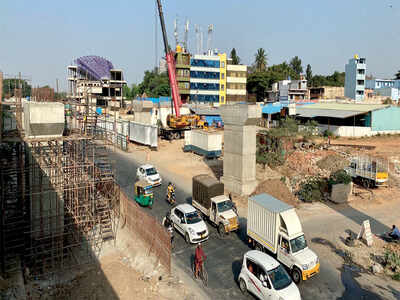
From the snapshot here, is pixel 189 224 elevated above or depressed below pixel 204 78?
below

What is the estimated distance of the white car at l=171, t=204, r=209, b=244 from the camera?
15.4 metres

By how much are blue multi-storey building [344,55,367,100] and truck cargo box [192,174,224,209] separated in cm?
6807

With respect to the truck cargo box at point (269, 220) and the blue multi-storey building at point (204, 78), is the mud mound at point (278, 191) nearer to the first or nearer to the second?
the truck cargo box at point (269, 220)

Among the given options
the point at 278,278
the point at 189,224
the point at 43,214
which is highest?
the point at 43,214

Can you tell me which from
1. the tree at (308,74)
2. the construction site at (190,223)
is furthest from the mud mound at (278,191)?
the tree at (308,74)

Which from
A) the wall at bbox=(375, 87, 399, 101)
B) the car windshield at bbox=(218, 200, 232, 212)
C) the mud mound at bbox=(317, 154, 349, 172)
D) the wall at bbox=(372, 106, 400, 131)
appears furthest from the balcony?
the car windshield at bbox=(218, 200, 232, 212)

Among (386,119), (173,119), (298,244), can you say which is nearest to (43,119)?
(298,244)

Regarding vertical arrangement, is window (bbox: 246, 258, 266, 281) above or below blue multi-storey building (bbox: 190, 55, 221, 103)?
below

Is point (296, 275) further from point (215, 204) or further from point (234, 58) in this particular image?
point (234, 58)

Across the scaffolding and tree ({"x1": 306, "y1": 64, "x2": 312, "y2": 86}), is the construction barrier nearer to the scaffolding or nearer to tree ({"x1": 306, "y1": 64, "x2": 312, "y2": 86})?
the scaffolding

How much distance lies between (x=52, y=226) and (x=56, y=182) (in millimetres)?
2190

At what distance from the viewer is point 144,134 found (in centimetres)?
4025

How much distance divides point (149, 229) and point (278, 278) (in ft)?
21.7

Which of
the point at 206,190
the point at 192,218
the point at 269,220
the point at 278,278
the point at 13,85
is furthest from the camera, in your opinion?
the point at 13,85
